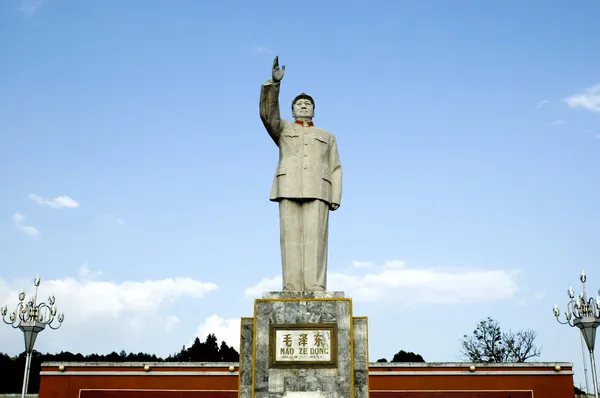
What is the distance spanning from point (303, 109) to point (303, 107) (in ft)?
0.12

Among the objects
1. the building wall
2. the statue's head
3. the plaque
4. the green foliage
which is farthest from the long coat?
the green foliage

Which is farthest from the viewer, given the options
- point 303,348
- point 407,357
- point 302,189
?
point 407,357

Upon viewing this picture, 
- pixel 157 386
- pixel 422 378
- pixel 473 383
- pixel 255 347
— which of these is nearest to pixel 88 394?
pixel 157 386

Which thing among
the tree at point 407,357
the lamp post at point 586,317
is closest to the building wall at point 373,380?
the lamp post at point 586,317

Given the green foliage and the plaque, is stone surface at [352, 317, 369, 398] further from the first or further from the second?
the green foliage

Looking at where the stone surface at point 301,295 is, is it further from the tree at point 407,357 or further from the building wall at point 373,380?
the tree at point 407,357

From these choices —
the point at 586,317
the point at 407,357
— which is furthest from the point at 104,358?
the point at 586,317

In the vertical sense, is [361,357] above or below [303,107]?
below

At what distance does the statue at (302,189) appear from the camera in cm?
923

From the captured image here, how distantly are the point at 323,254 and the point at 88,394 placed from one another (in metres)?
Answer: 13.0

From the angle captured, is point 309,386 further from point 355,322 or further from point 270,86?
point 270,86

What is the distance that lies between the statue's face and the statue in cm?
2

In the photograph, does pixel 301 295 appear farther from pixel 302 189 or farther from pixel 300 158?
pixel 300 158

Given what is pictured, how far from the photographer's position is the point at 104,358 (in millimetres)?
33688
